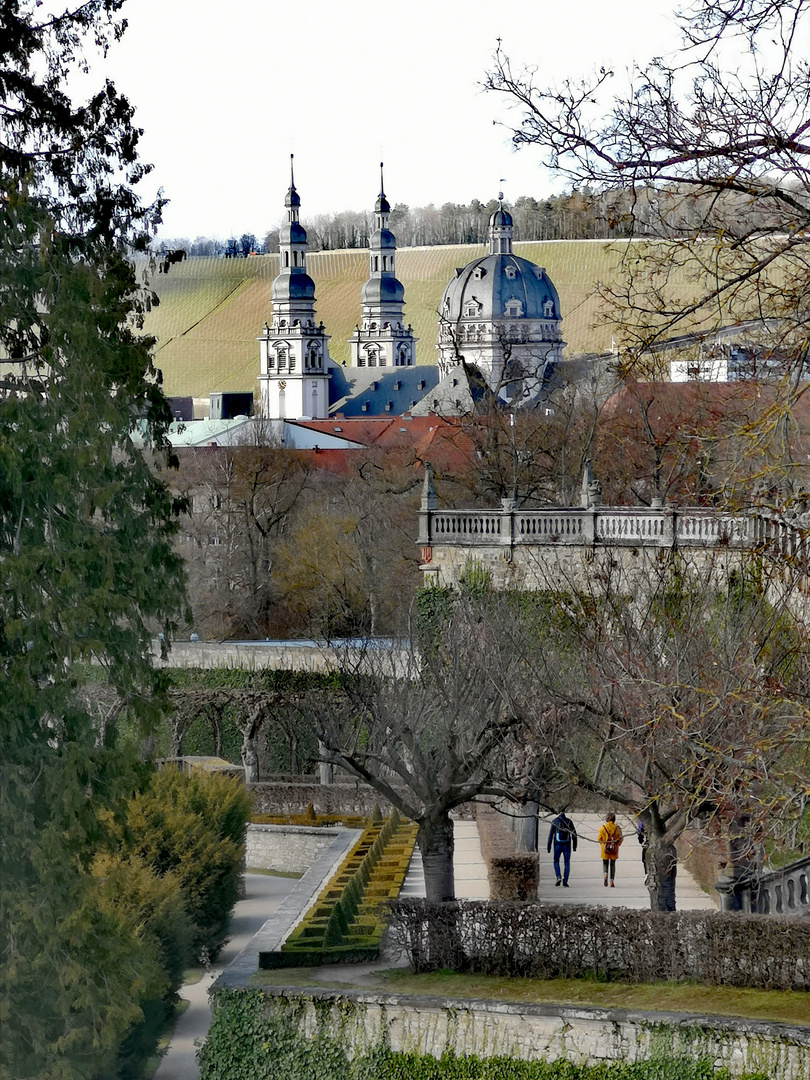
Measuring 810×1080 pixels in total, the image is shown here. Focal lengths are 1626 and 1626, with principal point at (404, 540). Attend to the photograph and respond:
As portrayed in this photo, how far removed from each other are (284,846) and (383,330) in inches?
4573

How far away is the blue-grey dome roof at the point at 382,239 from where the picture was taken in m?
134

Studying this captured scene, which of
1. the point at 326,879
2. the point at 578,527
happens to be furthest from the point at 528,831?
→ the point at 578,527

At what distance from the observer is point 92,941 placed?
12.5 meters

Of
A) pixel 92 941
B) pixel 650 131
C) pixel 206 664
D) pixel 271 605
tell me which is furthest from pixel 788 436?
pixel 271 605

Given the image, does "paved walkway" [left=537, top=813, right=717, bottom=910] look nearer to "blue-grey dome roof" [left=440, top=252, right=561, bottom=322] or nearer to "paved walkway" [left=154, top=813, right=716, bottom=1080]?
"paved walkway" [left=154, top=813, right=716, bottom=1080]

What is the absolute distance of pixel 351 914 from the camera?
642 inches

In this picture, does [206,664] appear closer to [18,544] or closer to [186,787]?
[186,787]

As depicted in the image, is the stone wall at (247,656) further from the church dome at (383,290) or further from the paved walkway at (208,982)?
the church dome at (383,290)

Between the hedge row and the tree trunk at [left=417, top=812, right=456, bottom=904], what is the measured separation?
723mm

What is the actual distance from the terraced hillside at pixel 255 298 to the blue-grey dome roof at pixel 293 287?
24122mm

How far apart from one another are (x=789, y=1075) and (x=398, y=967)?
397 centimetres

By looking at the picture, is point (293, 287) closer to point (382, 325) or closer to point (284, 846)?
point (382, 325)

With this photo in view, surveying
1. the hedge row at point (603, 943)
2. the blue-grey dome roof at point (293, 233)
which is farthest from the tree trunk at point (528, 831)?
the blue-grey dome roof at point (293, 233)

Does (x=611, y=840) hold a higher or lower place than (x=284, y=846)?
higher
